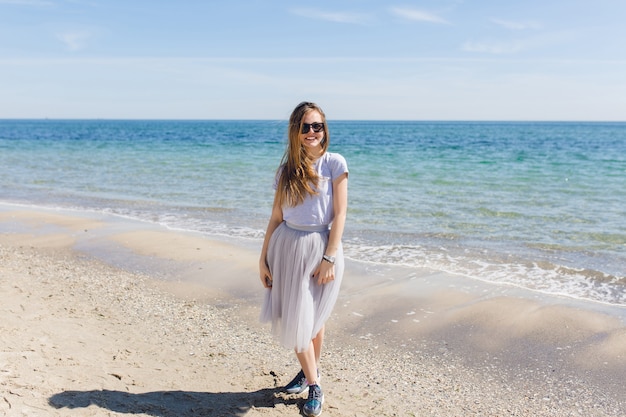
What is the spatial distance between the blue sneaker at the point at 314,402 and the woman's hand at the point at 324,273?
2.63 feet

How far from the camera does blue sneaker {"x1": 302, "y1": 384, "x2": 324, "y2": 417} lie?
395cm

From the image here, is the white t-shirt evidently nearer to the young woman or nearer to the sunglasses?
the young woman

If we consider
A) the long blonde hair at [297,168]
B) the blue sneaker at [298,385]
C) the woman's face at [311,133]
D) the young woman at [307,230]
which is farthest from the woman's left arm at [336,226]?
the blue sneaker at [298,385]

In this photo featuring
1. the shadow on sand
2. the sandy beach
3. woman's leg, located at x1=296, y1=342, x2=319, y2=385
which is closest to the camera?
the shadow on sand

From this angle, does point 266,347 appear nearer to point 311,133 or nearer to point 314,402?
point 314,402

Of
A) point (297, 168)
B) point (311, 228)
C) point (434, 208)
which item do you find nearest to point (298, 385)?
point (311, 228)

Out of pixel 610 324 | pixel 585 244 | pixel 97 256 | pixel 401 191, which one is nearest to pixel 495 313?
pixel 610 324

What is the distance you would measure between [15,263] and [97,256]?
1.17 m

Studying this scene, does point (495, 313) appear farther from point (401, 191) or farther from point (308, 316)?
point (401, 191)

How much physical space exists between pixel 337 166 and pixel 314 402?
165 cm

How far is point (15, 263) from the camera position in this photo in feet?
25.5

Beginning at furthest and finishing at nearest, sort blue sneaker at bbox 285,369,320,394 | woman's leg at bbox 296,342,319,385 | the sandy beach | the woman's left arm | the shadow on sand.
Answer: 1. blue sneaker at bbox 285,369,320,394
2. the sandy beach
3. woman's leg at bbox 296,342,319,385
4. the shadow on sand
5. the woman's left arm

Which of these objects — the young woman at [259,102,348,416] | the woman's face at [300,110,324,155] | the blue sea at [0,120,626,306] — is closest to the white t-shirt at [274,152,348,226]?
the young woman at [259,102,348,416]

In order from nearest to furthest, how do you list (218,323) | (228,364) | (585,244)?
(228,364)
(218,323)
(585,244)
